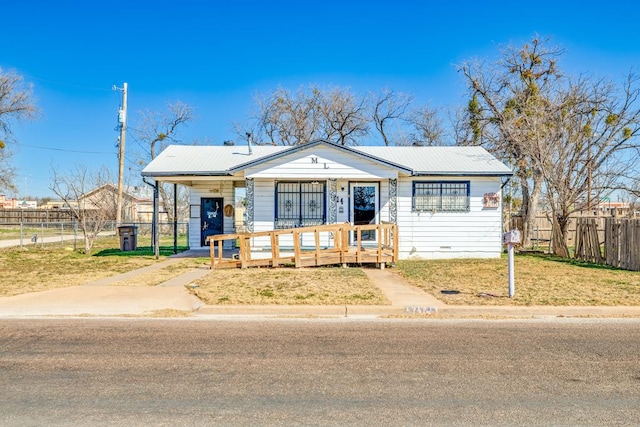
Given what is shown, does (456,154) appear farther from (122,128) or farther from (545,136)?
(122,128)

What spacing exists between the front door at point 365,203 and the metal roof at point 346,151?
122 centimetres

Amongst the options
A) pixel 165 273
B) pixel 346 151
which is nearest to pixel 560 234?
pixel 346 151

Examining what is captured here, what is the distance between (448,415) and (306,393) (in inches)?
51.3

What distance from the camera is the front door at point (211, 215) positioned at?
71.0 ft

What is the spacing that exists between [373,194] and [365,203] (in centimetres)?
44

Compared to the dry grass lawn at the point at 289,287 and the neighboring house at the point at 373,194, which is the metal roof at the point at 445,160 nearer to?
the neighboring house at the point at 373,194

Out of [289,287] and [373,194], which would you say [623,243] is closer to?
[373,194]

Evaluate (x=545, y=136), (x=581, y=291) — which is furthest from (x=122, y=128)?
(x=581, y=291)

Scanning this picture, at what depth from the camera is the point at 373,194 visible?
18406mm

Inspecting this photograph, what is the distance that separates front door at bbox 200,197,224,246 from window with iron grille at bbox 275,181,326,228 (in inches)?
183

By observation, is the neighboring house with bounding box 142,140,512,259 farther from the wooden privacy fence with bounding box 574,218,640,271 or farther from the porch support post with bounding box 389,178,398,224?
→ the wooden privacy fence with bounding box 574,218,640,271

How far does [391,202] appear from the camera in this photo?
1791cm

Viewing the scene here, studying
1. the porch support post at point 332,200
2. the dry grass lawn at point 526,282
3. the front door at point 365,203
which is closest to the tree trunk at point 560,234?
the dry grass lawn at point 526,282

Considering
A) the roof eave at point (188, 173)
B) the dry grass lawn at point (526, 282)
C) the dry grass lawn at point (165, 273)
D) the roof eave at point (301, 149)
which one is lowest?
the dry grass lawn at point (526, 282)
